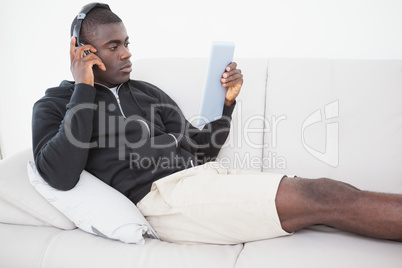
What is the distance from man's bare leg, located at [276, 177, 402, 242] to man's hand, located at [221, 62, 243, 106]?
0.45 meters

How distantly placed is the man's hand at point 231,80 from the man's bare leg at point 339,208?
1.49 ft

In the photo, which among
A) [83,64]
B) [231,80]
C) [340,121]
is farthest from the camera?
[340,121]

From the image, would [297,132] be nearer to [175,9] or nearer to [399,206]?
[399,206]

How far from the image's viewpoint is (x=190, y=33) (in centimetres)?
206

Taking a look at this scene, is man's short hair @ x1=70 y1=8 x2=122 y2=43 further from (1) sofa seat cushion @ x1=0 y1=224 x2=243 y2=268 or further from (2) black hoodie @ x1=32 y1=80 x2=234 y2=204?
(1) sofa seat cushion @ x1=0 y1=224 x2=243 y2=268

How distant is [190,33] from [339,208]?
1.34 metres

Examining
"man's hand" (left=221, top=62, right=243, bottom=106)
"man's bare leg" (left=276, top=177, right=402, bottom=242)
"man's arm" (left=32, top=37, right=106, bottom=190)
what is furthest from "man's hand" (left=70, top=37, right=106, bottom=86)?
"man's bare leg" (left=276, top=177, right=402, bottom=242)

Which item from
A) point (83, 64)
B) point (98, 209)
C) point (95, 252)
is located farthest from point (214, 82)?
point (95, 252)

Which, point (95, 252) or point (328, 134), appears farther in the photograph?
point (328, 134)

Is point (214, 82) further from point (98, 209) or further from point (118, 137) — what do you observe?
point (98, 209)

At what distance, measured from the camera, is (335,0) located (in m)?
1.81

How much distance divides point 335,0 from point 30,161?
1.52m

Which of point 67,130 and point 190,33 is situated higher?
point 190,33

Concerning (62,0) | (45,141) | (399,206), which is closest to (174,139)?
(45,141)
